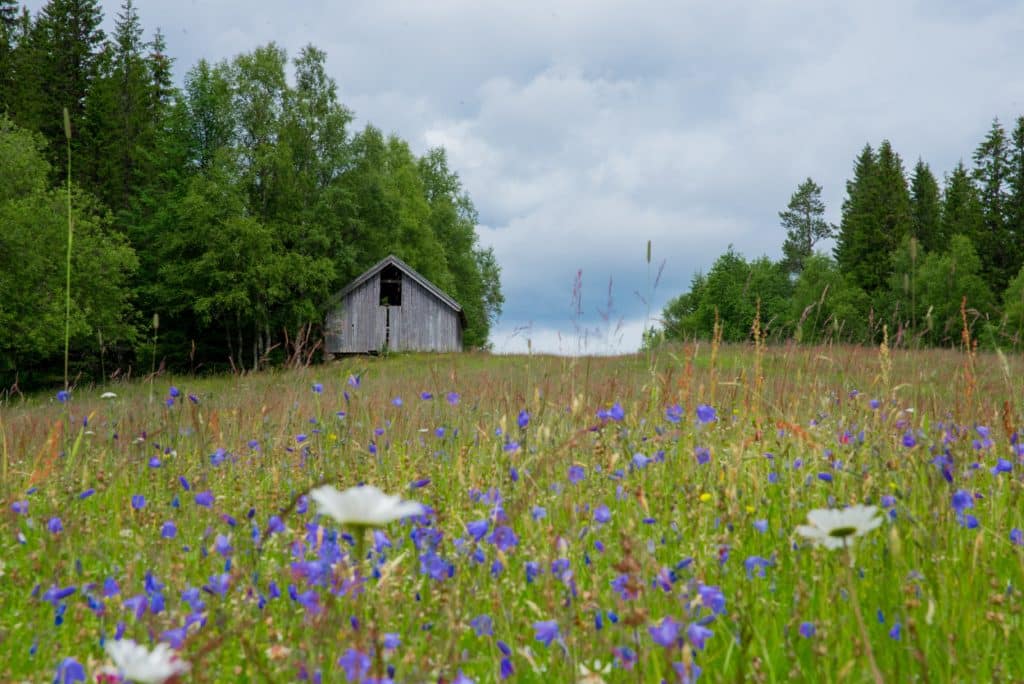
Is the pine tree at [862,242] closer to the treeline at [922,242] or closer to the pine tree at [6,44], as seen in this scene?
the treeline at [922,242]

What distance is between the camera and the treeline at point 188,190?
3309 cm

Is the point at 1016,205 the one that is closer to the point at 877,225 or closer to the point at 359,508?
the point at 877,225

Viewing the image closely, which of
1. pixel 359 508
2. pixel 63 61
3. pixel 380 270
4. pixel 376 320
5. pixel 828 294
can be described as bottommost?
pixel 359 508

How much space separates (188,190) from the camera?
34219mm

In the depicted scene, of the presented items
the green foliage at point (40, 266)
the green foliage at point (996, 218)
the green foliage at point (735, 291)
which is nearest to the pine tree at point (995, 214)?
the green foliage at point (996, 218)

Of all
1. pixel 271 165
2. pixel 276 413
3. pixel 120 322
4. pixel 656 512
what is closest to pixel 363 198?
pixel 271 165

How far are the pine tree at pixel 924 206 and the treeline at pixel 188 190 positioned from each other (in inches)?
1408

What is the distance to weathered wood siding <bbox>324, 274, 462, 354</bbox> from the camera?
38.2 metres

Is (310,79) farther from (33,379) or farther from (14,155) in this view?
(33,379)

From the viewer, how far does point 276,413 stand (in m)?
6.92

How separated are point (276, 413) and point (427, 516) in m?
4.83

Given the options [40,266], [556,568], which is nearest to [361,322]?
[40,266]

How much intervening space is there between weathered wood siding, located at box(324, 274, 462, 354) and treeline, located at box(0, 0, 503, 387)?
4.59 ft

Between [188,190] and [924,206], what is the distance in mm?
47711
